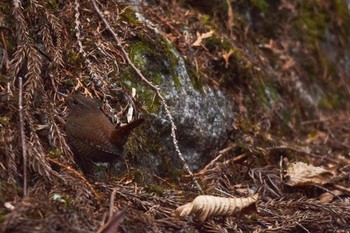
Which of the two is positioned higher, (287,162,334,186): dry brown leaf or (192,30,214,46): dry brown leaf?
(192,30,214,46): dry brown leaf

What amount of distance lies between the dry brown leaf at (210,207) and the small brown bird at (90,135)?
50cm

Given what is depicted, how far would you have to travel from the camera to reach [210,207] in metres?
2.87

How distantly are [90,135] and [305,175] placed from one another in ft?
5.83

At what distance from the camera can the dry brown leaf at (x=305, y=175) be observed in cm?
392

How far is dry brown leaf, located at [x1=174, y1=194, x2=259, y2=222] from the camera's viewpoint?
2.81m

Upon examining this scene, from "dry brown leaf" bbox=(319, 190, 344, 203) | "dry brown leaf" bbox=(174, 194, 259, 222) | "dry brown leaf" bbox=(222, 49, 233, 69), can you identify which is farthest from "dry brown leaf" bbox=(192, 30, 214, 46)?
"dry brown leaf" bbox=(174, 194, 259, 222)

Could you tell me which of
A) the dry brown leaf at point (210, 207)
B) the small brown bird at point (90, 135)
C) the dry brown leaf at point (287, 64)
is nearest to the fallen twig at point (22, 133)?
the small brown bird at point (90, 135)

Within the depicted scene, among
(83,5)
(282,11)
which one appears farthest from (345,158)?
(83,5)

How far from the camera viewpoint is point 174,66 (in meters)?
4.20

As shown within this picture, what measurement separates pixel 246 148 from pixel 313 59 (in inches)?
106

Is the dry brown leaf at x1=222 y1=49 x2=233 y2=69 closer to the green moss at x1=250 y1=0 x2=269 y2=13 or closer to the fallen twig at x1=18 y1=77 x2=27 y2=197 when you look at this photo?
the green moss at x1=250 y1=0 x2=269 y2=13

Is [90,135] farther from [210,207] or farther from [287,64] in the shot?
[287,64]

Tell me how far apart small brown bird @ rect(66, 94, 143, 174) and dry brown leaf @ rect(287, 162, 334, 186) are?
148 cm

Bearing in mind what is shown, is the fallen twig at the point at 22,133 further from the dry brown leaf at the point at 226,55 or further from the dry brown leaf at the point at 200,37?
the dry brown leaf at the point at 226,55
